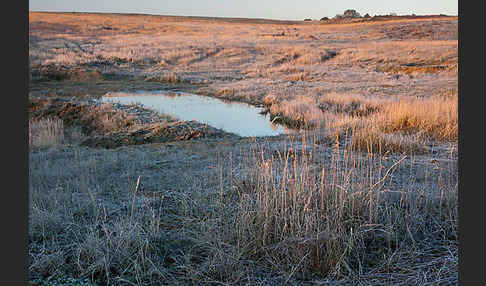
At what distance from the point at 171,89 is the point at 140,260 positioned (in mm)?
20914

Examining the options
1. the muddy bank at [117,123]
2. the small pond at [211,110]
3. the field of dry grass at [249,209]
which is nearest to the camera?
the field of dry grass at [249,209]

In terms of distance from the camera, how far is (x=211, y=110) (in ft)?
57.4

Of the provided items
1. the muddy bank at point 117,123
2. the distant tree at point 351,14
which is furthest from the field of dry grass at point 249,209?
the distant tree at point 351,14

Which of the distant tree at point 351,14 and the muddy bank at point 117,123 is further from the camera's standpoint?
the distant tree at point 351,14

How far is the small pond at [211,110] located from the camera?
45.5ft

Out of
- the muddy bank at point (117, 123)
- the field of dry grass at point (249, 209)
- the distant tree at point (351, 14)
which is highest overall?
the distant tree at point (351, 14)

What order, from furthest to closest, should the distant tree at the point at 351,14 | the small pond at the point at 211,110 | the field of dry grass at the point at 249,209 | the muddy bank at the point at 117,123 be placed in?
the distant tree at the point at 351,14 → the small pond at the point at 211,110 → the muddy bank at the point at 117,123 → the field of dry grass at the point at 249,209

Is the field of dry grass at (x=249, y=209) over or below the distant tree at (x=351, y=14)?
below

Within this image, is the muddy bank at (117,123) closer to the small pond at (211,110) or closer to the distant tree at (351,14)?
the small pond at (211,110)

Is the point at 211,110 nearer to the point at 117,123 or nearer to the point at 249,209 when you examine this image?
the point at 117,123

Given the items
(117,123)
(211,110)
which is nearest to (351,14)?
(211,110)

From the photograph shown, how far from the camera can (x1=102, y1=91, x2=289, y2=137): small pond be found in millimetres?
13867

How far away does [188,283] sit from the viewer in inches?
127

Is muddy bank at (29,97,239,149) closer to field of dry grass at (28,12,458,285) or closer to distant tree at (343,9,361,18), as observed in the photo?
field of dry grass at (28,12,458,285)
